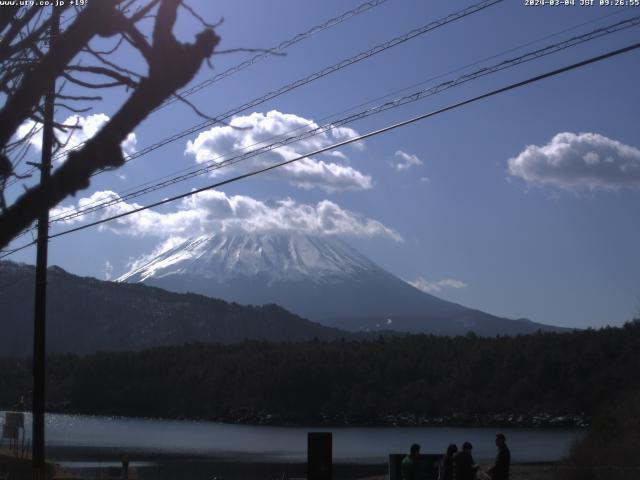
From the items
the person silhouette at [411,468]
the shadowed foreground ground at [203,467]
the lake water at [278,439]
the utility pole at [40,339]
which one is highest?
the utility pole at [40,339]

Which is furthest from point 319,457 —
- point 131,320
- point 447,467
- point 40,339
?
point 131,320

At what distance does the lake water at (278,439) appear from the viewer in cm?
5825

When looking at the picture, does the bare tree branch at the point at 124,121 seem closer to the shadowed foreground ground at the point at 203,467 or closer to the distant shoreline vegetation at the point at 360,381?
the shadowed foreground ground at the point at 203,467

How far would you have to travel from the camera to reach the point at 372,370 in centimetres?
10981

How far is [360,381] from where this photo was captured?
109062 millimetres

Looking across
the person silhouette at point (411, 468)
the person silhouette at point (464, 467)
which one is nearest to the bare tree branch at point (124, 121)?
the person silhouette at point (464, 467)

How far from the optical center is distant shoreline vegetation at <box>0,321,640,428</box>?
3435 inches

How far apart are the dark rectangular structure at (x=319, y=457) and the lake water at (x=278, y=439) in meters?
32.6

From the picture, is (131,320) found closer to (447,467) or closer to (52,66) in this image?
(447,467)

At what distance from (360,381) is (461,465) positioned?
9502 centimetres

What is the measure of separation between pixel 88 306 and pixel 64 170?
181 m

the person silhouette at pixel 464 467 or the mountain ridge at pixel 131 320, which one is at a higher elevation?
the mountain ridge at pixel 131 320

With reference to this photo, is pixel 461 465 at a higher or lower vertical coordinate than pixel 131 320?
lower

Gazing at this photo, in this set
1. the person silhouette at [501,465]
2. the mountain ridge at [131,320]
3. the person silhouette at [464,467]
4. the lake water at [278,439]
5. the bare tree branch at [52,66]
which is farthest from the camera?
the mountain ridge at [131,320]
